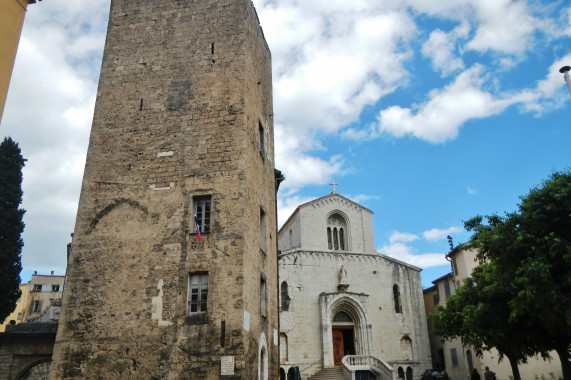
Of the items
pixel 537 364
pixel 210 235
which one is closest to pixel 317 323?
pixel 537 364

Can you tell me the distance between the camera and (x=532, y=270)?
13.0 metres

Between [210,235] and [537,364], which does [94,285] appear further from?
[537,364]

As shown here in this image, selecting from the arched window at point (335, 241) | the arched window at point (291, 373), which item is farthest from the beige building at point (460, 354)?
the arched window at point (291, 373)

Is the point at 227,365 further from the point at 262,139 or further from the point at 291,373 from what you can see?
the point at 291,373

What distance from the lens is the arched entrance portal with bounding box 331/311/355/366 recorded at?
33750mm

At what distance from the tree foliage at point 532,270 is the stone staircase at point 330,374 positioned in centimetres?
1447

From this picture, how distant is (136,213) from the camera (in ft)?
51.2

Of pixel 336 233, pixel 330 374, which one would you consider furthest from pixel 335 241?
pixel 330 374

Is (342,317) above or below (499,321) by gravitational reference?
above

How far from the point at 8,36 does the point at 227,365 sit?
984cm

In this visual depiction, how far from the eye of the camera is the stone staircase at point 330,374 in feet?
99.6

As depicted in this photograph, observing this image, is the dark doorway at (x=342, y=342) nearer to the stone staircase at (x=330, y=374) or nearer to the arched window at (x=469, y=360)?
the stone staircase at (x=330, y=374)

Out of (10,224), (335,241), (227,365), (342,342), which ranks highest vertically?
(335,241)

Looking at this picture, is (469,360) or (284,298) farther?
(469,360)
